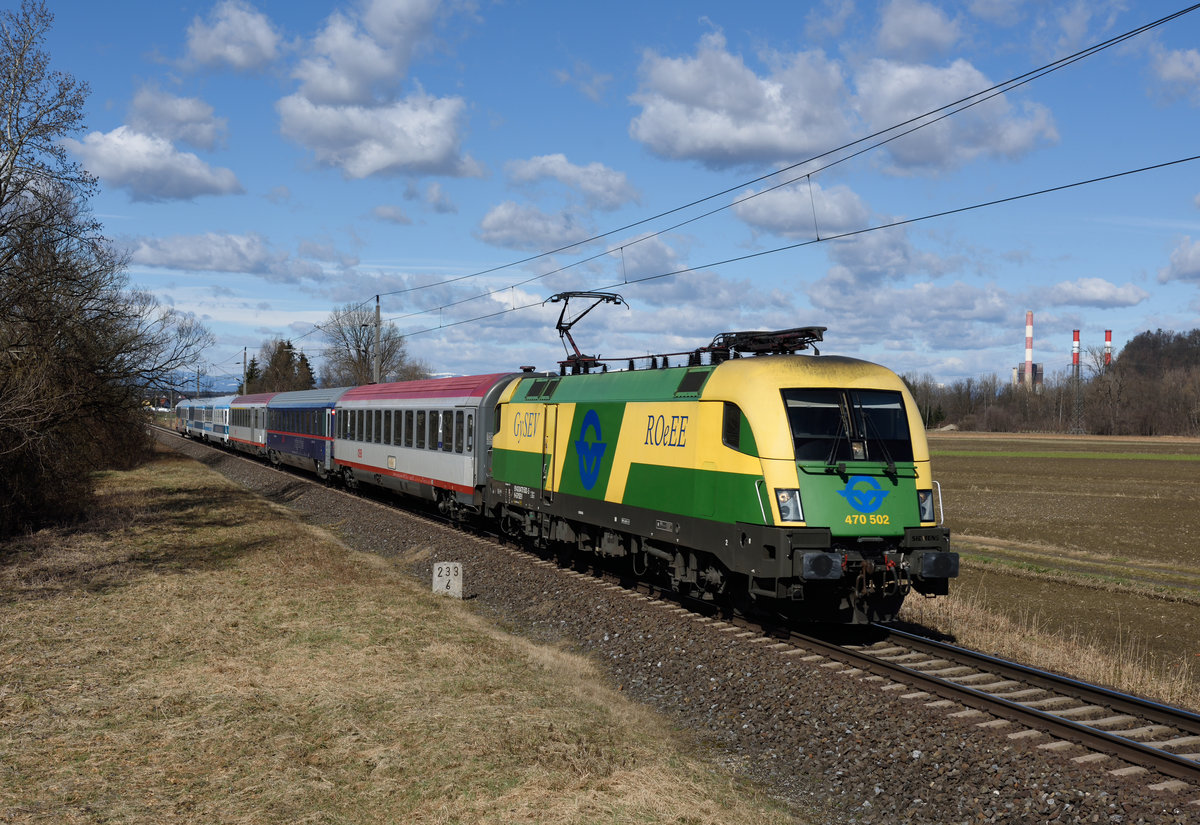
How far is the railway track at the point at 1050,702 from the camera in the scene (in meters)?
7.50

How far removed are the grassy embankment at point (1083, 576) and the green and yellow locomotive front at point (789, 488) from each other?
2.48m

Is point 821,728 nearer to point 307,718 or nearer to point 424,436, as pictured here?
point 307,718

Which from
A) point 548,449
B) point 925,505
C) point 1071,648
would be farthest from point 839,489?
point 548,449

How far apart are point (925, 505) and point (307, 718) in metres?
7.57

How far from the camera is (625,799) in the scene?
6.77 metres

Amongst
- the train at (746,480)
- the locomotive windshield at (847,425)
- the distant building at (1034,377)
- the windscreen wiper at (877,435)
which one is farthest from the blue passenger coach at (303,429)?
the distant building at (1034,377)

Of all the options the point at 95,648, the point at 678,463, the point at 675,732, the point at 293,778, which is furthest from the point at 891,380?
the point at 95,648

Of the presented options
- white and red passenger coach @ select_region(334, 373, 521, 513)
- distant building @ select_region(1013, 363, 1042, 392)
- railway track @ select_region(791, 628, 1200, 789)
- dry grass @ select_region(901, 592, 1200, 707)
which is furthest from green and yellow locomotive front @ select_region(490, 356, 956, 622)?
distant building @ select_region(1013, 363, 1042, 392)

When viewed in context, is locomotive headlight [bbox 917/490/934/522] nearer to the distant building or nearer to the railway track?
the railway track

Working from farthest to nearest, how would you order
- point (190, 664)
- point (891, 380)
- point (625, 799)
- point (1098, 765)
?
point (891, 380)
point (190, 664)
point (1098, 765)
point (625, 799)

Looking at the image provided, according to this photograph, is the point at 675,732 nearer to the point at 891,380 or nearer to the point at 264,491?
the point at 891,380

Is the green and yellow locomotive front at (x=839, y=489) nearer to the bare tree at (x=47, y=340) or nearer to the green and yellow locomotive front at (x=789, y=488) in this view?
the green and yellow locomotive front at (x=789, y=488)

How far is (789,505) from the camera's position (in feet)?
34.3

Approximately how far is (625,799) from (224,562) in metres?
12.8
